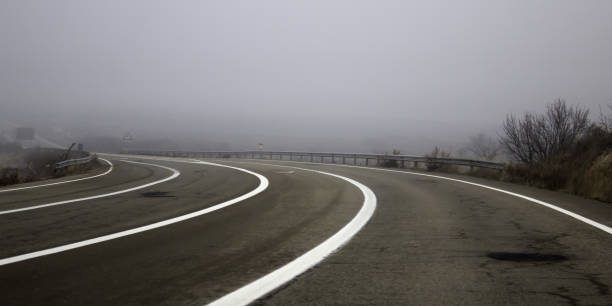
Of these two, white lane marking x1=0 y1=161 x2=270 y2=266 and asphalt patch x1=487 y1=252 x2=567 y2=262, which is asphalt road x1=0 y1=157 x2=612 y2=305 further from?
white lane marking x1=0 y1=161 x2=270 y2=266

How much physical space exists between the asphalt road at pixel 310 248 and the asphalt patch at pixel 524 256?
2cm

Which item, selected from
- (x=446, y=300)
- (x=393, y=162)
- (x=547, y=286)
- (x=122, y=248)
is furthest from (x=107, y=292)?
(x=393, y=162)

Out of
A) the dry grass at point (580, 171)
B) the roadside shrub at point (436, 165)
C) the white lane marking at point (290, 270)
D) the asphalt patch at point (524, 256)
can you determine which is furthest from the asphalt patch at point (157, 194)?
the roadside shrub at point (436, 165)

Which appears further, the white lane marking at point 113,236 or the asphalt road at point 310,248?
the white lane marking at point 113,236

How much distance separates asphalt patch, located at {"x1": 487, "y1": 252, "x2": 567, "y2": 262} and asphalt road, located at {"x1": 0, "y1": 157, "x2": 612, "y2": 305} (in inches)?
0.8

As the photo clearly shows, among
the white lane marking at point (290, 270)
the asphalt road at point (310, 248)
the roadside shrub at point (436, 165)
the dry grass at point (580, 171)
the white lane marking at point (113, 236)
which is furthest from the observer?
the roadside shrub at point (436, 165)

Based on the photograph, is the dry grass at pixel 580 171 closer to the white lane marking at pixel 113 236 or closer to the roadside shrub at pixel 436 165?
the roadside shrub at pixel 436 165

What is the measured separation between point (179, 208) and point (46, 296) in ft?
18.2

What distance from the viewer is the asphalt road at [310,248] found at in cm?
401

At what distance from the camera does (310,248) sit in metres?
5.83

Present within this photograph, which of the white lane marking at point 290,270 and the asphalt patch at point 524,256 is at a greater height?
the asphalt patch at point 524,256

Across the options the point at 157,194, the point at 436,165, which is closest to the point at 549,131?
the point at 436,165

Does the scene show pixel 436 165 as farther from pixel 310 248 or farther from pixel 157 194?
pixel 310 248

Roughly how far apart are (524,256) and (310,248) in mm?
2455
